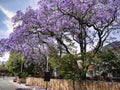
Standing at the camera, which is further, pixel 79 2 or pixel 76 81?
pixel 76 81

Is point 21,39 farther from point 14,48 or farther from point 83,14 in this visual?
point 83,14

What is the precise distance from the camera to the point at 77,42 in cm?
2705

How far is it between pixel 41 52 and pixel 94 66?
1339cm

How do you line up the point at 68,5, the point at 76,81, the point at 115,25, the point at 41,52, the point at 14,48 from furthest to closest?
1. the point at 41,52
2. the point at 14,48
3. the point at 76,81
4. the point at 115,25
5. the point at 68,5

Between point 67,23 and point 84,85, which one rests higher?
point 67,23

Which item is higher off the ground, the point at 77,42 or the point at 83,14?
the point at 83,14

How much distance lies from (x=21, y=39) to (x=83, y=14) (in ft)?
23.8

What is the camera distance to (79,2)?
22.8m

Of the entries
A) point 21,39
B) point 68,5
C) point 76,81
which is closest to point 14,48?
point 21,39

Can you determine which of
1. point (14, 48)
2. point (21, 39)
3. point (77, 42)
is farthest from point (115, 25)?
point (14, 48)

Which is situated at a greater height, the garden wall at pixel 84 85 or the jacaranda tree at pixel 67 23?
the jacaranda tree at pixel 67 23

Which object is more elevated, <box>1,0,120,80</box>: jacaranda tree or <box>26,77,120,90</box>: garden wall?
<box>1,0,120,80</box>: jacaranda tree

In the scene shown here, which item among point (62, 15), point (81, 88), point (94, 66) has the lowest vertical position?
point (81, 88)

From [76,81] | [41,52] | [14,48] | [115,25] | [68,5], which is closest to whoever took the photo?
[68,5]
